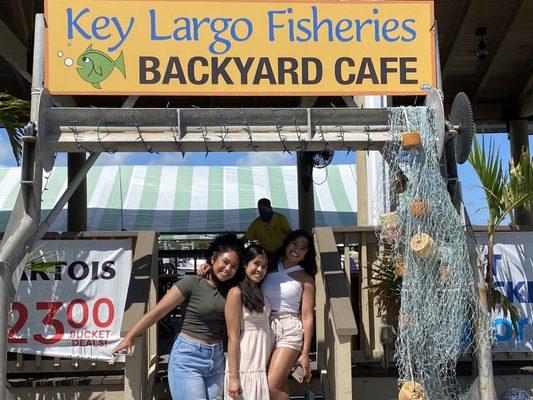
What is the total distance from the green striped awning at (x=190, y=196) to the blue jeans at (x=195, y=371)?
9.63 m

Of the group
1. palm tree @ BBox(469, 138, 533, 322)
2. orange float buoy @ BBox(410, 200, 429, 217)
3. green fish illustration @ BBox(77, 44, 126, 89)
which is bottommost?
orange float buoy @ BBox(410, 200, 429, 217)

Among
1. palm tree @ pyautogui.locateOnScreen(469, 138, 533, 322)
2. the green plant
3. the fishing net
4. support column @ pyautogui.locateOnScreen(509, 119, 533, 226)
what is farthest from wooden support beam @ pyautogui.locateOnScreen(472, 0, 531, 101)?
the fishing net

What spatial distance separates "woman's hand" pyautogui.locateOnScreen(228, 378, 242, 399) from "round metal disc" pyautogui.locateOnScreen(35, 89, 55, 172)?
1946 mm

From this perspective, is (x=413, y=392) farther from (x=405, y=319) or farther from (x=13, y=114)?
(x=13, y=114)

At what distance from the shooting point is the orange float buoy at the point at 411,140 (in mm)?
4426

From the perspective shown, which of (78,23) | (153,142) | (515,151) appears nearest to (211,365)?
(153,142)

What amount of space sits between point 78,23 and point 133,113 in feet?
2.44

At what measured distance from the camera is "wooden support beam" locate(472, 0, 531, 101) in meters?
9.48

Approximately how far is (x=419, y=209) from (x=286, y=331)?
124 centimetres

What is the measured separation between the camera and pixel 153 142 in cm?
445

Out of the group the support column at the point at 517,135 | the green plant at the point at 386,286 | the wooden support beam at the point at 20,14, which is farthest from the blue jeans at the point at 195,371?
the support column at the point at 517,135

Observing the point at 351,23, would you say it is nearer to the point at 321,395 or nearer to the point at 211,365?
the point at 211,365

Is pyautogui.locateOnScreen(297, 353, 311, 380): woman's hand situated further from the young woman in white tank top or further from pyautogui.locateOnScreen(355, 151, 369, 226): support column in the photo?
pyautogui.locateOnScreen(355, 151, 369, 226): support column

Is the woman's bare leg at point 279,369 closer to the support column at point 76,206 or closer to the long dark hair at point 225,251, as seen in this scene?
the long dark hair at point 225,251
